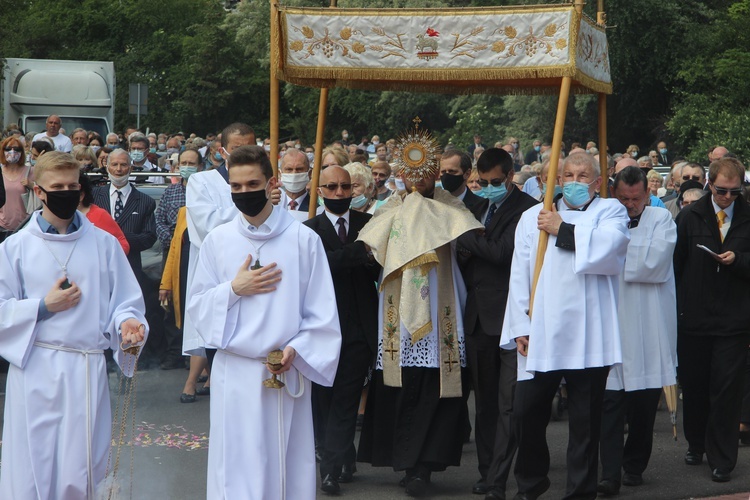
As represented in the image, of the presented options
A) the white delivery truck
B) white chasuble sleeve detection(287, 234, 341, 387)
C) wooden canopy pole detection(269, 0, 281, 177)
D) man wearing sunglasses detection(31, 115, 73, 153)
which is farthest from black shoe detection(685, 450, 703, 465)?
the white delivery truck

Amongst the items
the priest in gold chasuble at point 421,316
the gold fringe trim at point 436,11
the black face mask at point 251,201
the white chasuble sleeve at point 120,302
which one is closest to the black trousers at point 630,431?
the priest in gold chasuble at point 421,316

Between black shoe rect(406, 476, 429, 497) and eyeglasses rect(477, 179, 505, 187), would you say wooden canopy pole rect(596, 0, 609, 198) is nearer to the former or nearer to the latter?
eyeglasses rect(477, 179, 505, 187)

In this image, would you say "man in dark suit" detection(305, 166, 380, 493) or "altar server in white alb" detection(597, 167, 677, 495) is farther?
"altar server in white alb" detection(597, 167, 677, 495)

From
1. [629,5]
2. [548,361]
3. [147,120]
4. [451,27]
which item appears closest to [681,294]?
[548,361]

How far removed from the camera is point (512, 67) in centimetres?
729

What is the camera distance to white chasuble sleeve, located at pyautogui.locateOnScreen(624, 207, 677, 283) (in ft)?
24.8

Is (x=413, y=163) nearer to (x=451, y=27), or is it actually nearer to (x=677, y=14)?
(x=451, y=27)

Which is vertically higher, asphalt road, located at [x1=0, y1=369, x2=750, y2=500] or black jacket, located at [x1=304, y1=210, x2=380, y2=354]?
black jacket, located at [x1=304, y1=210, x2=380, y2=354]

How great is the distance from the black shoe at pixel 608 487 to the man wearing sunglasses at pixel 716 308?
0.86 m

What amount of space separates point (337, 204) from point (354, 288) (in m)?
0.57

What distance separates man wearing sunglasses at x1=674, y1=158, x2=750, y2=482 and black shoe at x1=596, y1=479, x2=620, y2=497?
0.86m

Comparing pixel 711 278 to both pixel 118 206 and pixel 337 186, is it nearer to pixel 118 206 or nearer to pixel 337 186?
A: pixel 337 186

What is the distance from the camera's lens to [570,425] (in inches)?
270

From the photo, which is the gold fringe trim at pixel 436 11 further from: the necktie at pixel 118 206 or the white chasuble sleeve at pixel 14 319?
the necktie at pixel 118 206
